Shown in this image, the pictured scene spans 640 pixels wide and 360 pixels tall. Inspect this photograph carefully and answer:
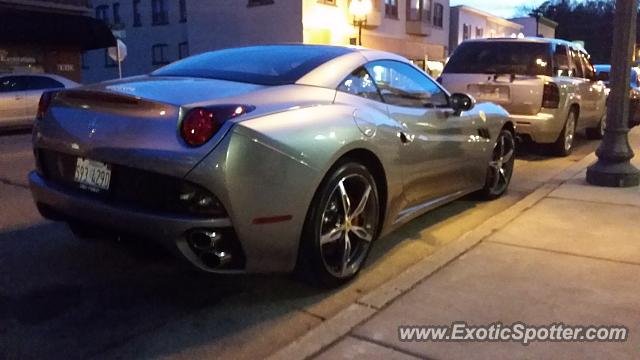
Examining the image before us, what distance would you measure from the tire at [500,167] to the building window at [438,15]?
29.9 m

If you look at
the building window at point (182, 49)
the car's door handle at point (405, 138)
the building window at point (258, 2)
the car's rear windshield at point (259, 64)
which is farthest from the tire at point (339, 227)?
the building window at point (182, 49)

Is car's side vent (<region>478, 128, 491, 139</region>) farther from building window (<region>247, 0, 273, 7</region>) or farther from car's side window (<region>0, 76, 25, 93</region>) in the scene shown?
building window (<region>247, 0, 273, 7</region>)

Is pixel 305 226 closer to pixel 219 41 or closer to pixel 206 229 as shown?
pixel 206 229

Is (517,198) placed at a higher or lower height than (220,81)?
lower

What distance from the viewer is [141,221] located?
3215 mm

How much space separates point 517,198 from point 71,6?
2019 cm

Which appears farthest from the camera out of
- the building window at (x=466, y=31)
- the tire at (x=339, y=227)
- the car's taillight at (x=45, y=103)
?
the building window at (x=466, y=31)

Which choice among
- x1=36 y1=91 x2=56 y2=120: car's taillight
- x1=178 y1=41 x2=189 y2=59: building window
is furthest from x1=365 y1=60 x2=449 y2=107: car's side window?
x1=178 y1=41 x2=189 y2=59: building window

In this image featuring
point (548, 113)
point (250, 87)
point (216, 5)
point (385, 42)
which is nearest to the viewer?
point (250, 87)

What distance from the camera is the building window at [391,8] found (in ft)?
98.1

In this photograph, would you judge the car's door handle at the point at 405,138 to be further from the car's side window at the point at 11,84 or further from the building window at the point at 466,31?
the building window at the point at 466,31

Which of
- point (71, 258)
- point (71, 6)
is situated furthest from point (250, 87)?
point (71, 6)

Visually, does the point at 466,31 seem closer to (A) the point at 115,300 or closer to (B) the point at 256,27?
(B) the point at 256,27

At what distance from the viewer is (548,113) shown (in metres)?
8.77
